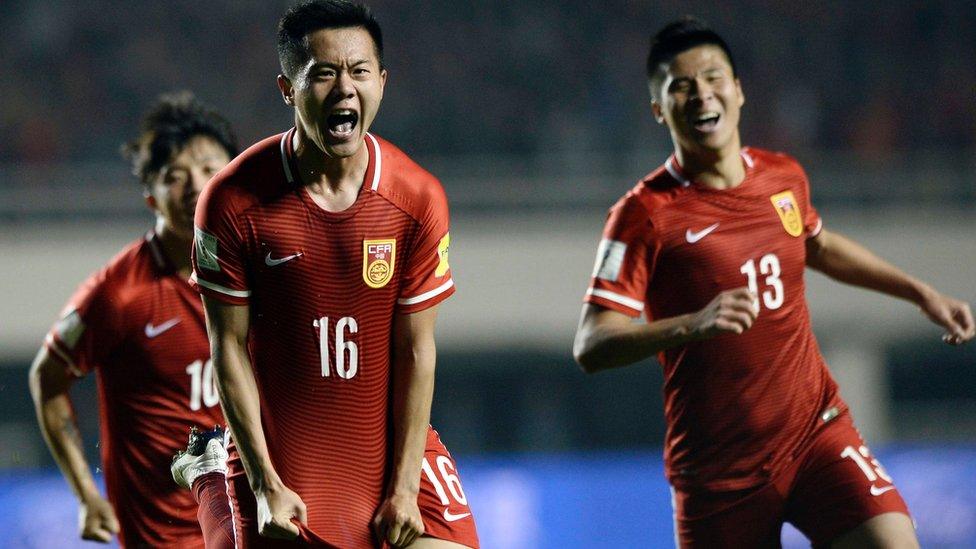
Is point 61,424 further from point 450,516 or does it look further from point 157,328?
point 450,516

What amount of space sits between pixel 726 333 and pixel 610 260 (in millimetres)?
456

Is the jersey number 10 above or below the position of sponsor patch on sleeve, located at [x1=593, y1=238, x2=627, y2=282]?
below

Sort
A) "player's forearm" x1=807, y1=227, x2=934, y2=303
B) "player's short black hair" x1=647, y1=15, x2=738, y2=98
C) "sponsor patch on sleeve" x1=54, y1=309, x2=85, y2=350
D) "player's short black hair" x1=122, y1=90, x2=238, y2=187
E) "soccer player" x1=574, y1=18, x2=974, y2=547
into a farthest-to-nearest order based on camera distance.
A: 1. "player's short black hair" x1=122, y1=90, x2=238, y2=187
2. "sponsor patch on sleeve" x1=54, y1=309, x2=85, y2=350
3. "player's forearm" x1=807, y1=227, x2=934, y2=303
4. "player's short black hair" x1=647, y1=15, x2=738, y2=98
5. "soccer player" x1=574, y1=18, x2=974, y2=547

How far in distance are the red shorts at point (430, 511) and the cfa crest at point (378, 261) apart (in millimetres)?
552

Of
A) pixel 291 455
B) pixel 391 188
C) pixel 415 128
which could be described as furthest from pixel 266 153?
pixel 415 128

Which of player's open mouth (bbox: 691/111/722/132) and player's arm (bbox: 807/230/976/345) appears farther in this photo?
player's arm (bbox: 807/230/976/345)

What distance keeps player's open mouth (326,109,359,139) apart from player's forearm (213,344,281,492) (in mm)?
630

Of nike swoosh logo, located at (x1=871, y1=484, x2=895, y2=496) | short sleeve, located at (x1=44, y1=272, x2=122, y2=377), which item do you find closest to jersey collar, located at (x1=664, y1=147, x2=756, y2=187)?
nike swoosh logo, located at (x1=871, y1=484, x2=895, y2=496)

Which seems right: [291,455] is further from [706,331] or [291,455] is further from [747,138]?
[747,138]

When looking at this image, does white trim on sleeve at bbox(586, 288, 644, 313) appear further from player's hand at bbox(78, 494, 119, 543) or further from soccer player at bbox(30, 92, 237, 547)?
player's hand at bbox(78, 494, 119, 543)

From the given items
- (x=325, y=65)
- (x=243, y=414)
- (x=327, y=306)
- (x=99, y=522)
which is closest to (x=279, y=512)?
(x=243, y=414)

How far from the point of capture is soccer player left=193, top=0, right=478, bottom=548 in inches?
140

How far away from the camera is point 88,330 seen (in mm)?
4965

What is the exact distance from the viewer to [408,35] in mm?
15211
